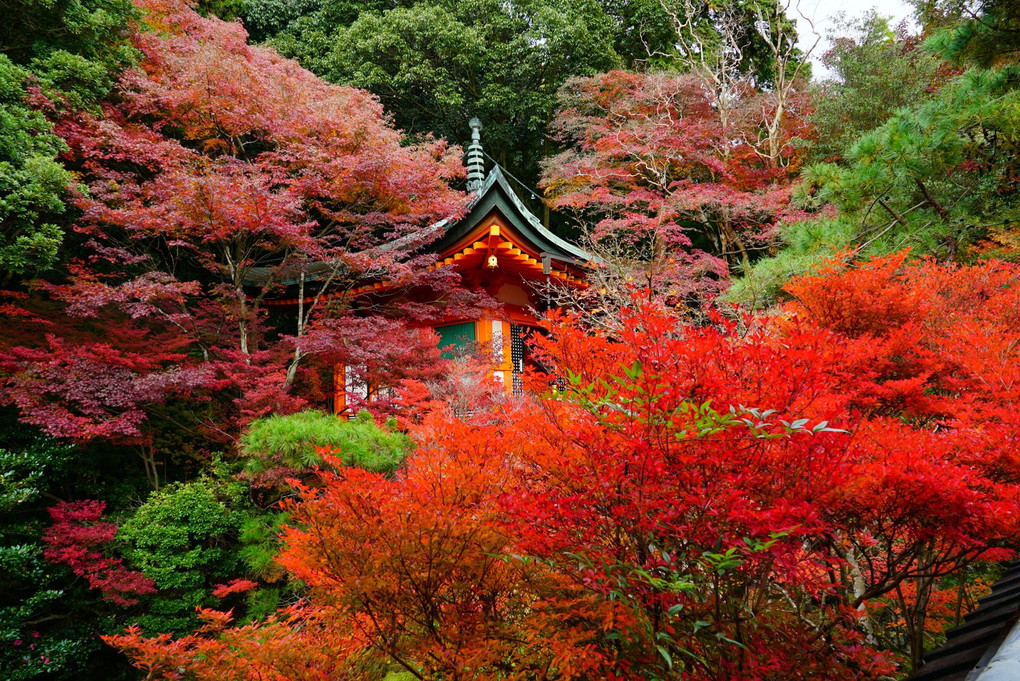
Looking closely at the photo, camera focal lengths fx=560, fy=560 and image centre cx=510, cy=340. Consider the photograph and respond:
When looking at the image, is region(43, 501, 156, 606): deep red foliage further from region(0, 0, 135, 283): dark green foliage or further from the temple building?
the temple building

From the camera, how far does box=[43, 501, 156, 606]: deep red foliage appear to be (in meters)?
5.52

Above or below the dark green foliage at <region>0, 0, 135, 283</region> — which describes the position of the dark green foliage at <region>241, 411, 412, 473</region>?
below

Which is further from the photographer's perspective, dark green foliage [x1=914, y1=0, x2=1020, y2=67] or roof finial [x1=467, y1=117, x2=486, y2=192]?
roof finial [x1=467, y1=117, x2=486, y2=192]

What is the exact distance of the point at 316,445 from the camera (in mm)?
5184

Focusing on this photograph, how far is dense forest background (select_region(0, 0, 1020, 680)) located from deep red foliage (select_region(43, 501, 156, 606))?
42mm

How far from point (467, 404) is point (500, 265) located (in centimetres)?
307

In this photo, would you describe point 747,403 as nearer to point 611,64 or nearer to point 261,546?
point 261,546

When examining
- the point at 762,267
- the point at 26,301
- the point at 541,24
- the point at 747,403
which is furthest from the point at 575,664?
the point at 541,24

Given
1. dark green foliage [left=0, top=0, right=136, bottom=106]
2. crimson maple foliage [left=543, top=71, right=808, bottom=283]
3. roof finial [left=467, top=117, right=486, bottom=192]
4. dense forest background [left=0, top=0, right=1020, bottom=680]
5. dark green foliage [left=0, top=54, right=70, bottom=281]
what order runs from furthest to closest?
crimson maple foliage [left=543, top=71, right=808, bottom=283] → roof finial [left=467, top=117, right=486, bottom=192] → dark green foliage [left=0, top=0, right=136, bottom=106] → dark green foliage [left=0, top=54, right=70, bottom=281] → dense forest background [left=0, top=0, right=1020, bottom=680]

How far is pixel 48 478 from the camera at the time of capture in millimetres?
6109

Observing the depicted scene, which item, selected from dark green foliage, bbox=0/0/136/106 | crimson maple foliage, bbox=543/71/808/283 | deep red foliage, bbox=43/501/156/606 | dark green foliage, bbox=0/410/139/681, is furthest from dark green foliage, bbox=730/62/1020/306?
dark green foliage, bbox=0/0/136/106

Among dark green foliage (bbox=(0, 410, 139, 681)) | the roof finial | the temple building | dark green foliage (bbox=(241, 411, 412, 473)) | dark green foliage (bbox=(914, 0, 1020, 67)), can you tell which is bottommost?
dark green foliage (bbox=(0, 410, 139, 681))

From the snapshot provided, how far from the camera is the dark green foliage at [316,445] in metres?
5.13

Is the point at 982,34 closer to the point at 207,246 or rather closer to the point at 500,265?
the point at 500,265
